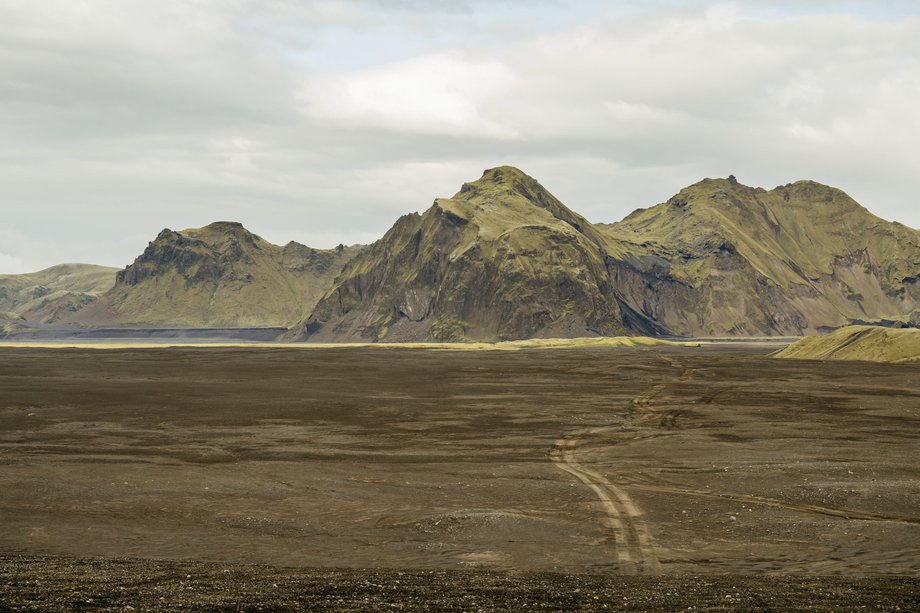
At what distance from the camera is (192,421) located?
154 ft

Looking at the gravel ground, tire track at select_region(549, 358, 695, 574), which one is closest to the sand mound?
tire track at select_region(549, 358, 695, 574)

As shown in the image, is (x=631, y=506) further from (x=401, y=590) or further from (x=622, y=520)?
(x=401, y=590)

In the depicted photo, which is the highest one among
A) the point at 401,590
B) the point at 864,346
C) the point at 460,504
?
the point at 864,346

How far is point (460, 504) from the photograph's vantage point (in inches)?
1035

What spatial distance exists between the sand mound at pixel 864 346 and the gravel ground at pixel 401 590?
93.5m

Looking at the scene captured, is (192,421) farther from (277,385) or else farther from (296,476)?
(277,385)

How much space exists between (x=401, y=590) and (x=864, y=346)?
10552cm

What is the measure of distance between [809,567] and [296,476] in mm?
17632

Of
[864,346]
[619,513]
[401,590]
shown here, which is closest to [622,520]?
[619,513]

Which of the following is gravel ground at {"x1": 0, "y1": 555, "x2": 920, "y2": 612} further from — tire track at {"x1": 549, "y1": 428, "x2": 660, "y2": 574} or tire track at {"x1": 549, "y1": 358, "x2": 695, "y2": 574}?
tire track at {"x1": 549, "y1": 358, "x2": 695, "y2": 574}

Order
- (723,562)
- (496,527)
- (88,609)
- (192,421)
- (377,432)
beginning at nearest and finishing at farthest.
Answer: (88,609), (723,562), (496,527), (377,432), (192,421)

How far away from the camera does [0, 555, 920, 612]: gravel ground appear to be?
14.9m

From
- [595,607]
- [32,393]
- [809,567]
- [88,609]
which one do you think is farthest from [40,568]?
[32,393]

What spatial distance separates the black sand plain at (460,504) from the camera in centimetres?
1655
